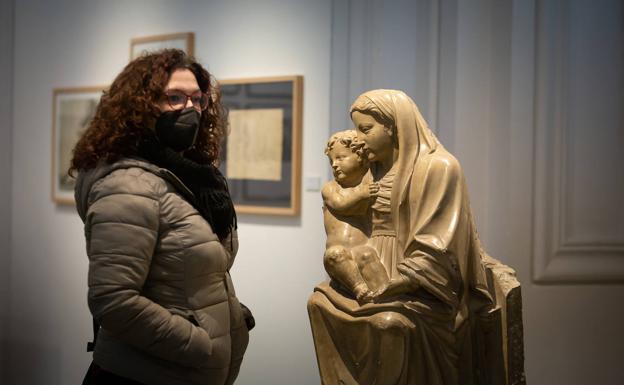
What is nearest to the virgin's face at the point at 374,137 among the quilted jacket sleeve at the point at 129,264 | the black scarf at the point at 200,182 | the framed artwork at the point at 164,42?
the black scarf at the point at 200,182

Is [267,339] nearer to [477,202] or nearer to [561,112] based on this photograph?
[477,202]

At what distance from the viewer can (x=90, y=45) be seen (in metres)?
4.67

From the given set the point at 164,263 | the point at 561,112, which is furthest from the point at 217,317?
the point at 561,112

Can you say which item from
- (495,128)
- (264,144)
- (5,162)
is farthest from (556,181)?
(5,162)

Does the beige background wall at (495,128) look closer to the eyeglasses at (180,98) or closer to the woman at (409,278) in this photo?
the woman at (409,278)

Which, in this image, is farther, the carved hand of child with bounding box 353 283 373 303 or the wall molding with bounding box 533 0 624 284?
the wall molding with bounding box 533 0 624 284

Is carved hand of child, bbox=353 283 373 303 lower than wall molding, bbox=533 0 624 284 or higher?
lower

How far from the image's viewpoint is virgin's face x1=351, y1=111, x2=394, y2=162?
8.66 feet

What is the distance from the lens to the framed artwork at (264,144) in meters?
3.99

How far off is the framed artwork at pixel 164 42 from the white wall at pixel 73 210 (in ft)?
0.15

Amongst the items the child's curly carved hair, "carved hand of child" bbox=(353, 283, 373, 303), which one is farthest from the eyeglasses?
"carved hand of child" bbox=(353, 283, 373, 303)

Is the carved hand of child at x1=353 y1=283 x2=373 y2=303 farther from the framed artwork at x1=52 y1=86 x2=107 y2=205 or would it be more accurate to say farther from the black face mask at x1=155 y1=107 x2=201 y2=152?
the framed artwork at x1=52 y1=86 x2=107 y2=205

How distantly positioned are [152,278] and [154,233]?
160 mm

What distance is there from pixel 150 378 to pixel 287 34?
92.1 inches
